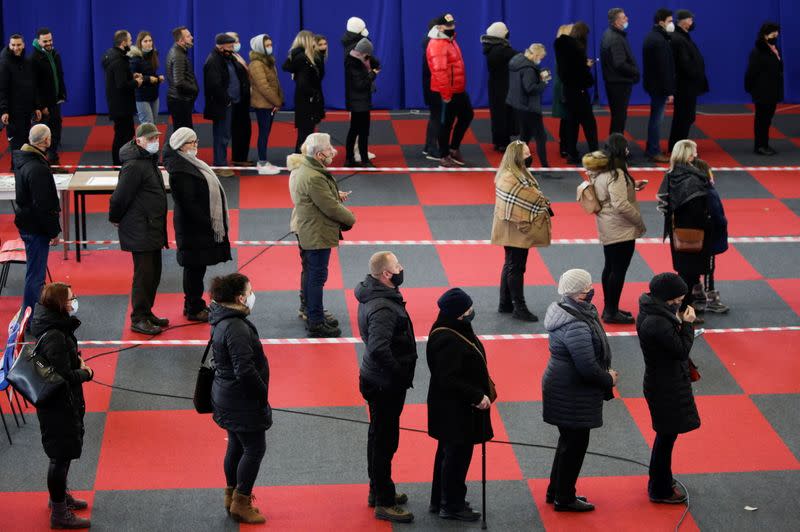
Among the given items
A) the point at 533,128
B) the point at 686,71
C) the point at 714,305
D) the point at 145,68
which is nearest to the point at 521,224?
the point at 714,305

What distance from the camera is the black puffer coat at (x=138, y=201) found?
370 inches

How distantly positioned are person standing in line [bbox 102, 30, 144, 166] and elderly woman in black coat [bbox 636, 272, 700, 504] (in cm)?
830

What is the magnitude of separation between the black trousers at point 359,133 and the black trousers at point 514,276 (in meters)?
4.69

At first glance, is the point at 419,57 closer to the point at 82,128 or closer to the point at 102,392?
the point at 82,128

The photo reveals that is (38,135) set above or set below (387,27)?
below

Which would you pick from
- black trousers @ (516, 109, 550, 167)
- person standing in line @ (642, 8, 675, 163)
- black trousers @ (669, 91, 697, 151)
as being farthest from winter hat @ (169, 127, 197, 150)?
black trousers @ (669, 91, 697, 151)

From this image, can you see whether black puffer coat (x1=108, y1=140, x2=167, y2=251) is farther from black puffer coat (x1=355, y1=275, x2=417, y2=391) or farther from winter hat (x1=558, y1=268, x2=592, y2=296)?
winter hat (x1=558, y1=268, x2=592, y2=296)

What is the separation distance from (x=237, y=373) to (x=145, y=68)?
8.32 metres

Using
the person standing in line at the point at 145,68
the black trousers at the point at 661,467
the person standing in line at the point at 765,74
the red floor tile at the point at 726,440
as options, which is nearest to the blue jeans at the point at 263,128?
the person standing in line at the point at 145,68

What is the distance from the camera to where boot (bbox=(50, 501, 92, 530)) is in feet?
22.4

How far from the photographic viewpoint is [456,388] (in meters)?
6.60

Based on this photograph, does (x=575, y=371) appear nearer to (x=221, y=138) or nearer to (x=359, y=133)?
(x=359, y=133)

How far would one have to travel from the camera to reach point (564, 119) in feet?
48.0

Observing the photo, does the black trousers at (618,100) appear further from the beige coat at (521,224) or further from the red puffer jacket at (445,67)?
the beige coat at (521,224)
